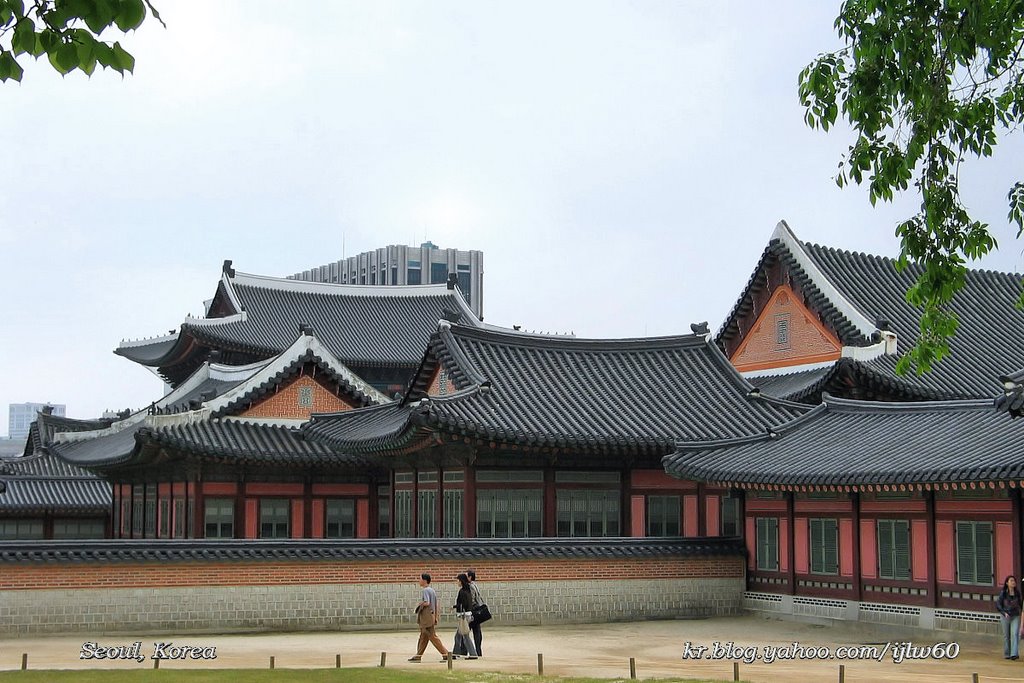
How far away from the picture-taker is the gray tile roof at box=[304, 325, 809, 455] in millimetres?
31625

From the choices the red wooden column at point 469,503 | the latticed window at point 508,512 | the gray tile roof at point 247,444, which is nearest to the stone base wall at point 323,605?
the red wooden column at point 469,503

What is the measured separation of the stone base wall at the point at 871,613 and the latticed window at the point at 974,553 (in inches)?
26.2

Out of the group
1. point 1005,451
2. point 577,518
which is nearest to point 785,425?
point 577,518

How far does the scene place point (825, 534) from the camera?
2788 centimetres

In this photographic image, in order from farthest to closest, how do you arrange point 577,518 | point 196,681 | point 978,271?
1. point 978,271
2. point 577,518
3. point 196,681

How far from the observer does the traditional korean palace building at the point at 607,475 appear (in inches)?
986

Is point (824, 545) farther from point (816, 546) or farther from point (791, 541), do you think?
point (791, 541)

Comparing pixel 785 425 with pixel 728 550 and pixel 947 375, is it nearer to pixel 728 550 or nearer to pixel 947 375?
pixel 728 550

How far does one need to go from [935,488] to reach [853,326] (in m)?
17.0

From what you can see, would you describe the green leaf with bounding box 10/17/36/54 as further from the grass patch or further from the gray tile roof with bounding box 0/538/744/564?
the gray tile roof with bounding box 0/538/744/564

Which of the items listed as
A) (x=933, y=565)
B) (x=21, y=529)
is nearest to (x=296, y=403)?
(x=21, y=529)

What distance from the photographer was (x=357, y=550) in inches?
1047

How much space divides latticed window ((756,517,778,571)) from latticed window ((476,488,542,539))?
5830 mm

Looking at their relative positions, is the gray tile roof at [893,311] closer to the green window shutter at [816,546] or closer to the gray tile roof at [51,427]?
the green window shutter at [816,546]
